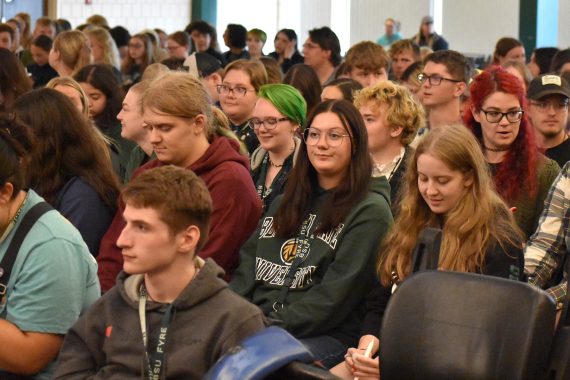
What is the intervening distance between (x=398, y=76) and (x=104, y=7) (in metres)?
8.62

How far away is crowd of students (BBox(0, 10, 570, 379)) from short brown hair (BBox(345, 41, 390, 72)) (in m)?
1.28

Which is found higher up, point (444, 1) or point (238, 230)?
point (444, 1)

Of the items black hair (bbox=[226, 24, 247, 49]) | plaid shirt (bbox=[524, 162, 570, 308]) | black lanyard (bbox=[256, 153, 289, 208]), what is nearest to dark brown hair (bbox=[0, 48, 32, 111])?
black lanyard (bbox=[256, 153, 289, 208])

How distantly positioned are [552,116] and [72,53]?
161 inches

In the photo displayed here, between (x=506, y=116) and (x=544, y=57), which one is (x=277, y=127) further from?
(x=544, y=57)

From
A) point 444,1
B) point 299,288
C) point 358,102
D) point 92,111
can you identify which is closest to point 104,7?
point 444,1

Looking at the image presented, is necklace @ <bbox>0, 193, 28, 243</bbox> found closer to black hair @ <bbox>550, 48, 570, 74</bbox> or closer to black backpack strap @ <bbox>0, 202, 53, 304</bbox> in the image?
black backpack strap @ <bbox>0, 202, 53, 304</bbox>

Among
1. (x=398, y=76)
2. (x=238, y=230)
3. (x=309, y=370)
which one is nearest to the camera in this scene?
(x=309, y=370)

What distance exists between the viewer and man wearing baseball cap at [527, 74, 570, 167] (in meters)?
5.16

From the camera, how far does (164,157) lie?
13.9 ft

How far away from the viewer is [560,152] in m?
5.17

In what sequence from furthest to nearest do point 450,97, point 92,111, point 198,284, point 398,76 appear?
point 398,76, point 92,111, point 450,97, point 198,284

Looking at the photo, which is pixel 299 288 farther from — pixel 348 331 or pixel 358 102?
pixel 358 102

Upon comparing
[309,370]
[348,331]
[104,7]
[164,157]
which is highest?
[104,7]
